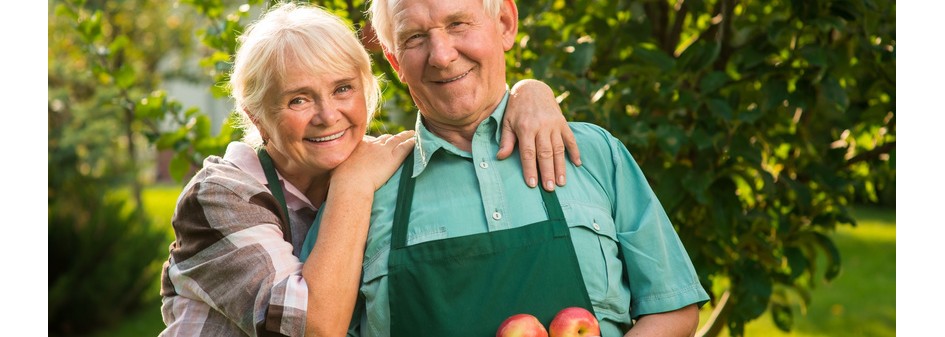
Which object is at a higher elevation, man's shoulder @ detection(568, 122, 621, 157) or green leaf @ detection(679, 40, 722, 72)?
man's shoulder @ detection(568, 122, 621, 157)

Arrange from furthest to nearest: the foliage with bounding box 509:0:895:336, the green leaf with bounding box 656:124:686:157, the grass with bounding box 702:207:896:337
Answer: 1. the grass with bounding box 702:207:896:337
2. the foliage with bounding box 509:0:895:336
3. the green leaf with bounding box 656:124:686:157

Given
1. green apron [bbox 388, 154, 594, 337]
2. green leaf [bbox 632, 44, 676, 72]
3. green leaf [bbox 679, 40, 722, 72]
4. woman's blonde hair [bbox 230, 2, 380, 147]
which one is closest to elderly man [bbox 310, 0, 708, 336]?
green apron [bbox 388, 154, 594, 337]

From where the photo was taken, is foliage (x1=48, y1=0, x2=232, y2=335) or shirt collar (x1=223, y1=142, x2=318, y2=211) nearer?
shirt collar (x1=223, y1=142, x2=318, y2=211)

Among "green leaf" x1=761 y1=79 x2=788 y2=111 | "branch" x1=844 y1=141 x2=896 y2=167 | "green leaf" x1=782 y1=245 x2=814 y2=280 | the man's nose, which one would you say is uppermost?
the man's nose

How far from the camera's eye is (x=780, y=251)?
3.60m

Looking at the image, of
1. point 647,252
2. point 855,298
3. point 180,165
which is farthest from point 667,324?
point 855,298

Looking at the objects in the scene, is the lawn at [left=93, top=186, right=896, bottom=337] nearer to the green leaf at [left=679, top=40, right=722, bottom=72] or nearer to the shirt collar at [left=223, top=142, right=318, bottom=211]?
the green leaf at [left=679, top=40, right=722, bottom=72]

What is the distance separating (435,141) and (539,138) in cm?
25

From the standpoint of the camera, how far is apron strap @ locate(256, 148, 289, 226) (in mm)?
2307

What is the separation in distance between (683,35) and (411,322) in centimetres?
242

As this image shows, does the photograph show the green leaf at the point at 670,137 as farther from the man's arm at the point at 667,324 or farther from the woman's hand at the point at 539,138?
the man's arm at the point at 667,324

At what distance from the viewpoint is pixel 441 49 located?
221cm

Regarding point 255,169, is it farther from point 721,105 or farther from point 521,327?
point 721,105
